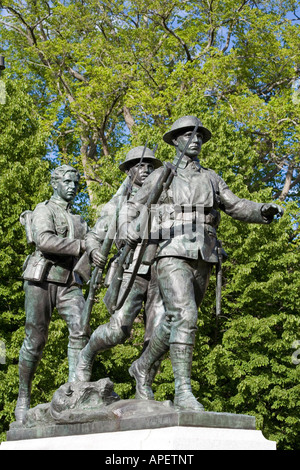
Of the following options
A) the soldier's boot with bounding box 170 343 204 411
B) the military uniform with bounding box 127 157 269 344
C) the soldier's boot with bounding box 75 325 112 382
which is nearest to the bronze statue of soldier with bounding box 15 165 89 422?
the soldier's boot with bounding box 75 325 112 382

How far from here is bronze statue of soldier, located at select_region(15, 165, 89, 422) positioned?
845 cm

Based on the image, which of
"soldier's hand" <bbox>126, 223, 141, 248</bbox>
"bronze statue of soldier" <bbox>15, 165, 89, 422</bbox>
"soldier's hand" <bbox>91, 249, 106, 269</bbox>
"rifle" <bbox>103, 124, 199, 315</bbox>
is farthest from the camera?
"bronze statue of soldier" <bbox>15, 165, 89, 422</bbox>


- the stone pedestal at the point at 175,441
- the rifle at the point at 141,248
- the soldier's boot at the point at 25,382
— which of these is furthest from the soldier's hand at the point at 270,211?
the soldier's boot at the point at 25,382

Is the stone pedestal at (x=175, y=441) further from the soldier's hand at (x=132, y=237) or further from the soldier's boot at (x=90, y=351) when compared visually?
the soldier's hand at (x=132, y=237)

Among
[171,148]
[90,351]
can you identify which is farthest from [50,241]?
[171,148]

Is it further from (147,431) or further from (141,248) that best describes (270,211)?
(147,431)

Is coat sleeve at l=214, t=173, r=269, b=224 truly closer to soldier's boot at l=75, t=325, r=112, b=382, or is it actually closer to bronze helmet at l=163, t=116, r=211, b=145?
bronze helmet at l=163, t=116, r=211, b=145

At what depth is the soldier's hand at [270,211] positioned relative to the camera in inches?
273

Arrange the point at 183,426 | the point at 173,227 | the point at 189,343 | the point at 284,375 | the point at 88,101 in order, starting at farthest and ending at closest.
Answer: the point at 88,101 → the point at 284,375 → the point at 173,227 → the point at 189,343 → the point at 183,426

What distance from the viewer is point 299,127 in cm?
2233

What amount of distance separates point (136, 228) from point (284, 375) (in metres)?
12.1

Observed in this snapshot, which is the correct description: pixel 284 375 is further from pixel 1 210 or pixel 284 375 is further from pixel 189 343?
pixel 189 343

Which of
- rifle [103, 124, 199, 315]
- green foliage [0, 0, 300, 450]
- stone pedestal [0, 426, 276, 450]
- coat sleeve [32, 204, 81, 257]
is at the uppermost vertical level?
green foliage [0, 0, 300, 450]
